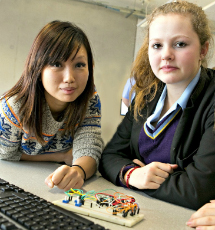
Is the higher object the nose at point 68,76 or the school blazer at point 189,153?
the nose at point 68,76

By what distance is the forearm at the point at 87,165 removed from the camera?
940 millimetres

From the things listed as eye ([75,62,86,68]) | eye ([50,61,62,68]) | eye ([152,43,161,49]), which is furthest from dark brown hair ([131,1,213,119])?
eye ([50,61,62,68])

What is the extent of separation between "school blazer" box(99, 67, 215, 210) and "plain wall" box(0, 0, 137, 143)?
312 cm

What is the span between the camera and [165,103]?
3.25 feet

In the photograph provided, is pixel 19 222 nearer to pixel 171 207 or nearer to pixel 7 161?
pixel 171 207

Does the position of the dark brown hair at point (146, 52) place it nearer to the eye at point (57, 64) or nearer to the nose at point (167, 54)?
the nose at point (167, 54)

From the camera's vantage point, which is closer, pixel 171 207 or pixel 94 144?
pixel 171 207

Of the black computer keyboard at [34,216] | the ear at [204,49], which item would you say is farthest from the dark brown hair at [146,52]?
the black computer keyboard at [34,216]

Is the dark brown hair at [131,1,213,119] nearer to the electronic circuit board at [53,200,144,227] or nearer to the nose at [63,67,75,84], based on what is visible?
the nose at [63,67,75,84]

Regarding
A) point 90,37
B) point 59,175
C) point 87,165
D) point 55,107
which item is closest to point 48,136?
point 55,107

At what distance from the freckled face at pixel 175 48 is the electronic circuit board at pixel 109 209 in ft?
1.39

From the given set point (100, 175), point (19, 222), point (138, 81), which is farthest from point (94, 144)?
point (19, 222)

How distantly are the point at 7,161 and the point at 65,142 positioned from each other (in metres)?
0.27

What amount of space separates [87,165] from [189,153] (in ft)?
1.25
